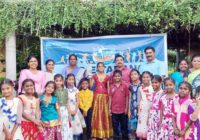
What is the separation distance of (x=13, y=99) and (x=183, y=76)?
9.30 ft

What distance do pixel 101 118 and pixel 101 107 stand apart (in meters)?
0.20

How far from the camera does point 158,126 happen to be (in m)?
6.79

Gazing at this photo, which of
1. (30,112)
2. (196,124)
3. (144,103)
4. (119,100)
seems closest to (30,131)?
(30,112)

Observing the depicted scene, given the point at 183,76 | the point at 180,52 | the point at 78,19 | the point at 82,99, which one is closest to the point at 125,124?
the point at 82,99

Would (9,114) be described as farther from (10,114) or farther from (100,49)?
(100,49)

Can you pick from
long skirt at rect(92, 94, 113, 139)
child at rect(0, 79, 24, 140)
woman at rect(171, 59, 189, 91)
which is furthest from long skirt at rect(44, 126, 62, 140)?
woman at rect(171, 59, 189, 91)

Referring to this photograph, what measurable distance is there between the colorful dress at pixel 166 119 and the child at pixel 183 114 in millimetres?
215

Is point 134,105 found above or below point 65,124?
above

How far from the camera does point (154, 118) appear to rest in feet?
22.5

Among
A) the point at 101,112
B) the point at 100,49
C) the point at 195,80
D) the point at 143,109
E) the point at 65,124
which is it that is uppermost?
the point at 100,49

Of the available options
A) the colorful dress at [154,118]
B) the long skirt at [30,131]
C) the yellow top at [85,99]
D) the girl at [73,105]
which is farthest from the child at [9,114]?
the colorful dress at [154,118]

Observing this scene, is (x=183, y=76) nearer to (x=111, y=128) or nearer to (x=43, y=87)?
(x=111, y=128)

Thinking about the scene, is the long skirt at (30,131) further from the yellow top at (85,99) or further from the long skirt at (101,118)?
the long skirt at (101,118)

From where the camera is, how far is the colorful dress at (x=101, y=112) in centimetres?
793
